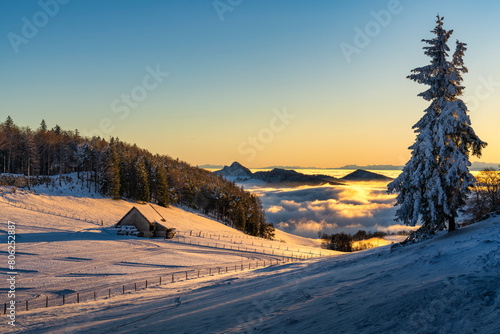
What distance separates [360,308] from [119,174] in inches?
3563

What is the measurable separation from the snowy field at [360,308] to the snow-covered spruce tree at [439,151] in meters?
2.71

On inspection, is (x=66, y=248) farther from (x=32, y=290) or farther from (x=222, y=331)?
(x=222, y=331)

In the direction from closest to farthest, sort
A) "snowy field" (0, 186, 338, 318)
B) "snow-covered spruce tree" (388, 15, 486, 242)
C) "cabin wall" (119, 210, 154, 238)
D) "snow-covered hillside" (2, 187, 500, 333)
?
"snow-covered hillside" (2, 187, 500, 333) → "snow-covered spruce tree" (388, 15, 486, 242) → "snowy field" (0, 186, 338, 318) → "cabin wall" (119, 210, 154, 238)

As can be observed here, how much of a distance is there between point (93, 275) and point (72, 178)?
3186 inches

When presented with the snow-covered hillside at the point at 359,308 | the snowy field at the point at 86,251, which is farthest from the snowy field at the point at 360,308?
the snowy field at the point at 86,251

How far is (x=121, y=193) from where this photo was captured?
9219cm

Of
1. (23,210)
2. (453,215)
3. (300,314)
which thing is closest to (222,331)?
(300,314)

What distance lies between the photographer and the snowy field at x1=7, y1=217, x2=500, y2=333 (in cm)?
841

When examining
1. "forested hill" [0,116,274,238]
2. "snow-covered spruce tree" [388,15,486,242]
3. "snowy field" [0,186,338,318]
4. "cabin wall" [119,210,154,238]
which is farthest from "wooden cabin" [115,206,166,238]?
"snow-covered spruce tree" [388,15,486,242]

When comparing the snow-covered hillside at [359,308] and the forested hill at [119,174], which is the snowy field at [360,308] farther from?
the forested hill at [119,174]

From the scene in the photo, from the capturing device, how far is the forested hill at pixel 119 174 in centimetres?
8888

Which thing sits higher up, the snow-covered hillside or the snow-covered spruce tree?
the snow-covered spruce tree

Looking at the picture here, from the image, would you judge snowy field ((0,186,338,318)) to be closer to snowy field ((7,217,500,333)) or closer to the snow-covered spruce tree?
snowy field ((7,217,500,333))

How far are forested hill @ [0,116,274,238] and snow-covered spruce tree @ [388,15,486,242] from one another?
265 ft
